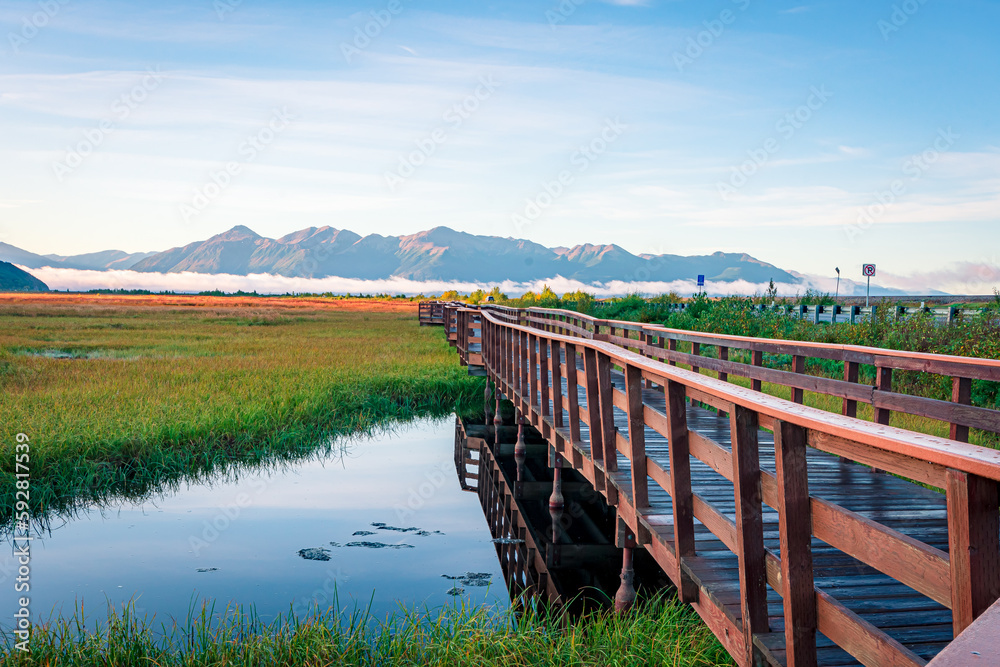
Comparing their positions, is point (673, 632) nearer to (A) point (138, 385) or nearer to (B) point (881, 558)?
(B) point (881, 558)

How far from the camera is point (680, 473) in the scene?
12.3 feet

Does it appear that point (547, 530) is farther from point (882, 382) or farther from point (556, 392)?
point (882, 382)

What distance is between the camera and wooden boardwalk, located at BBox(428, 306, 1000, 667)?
1.63 meters

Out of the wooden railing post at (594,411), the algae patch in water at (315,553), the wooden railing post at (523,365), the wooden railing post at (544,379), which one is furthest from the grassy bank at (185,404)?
the wooden railing post at (594,411)

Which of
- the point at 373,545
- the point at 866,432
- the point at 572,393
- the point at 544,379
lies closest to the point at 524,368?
the point at 544,379

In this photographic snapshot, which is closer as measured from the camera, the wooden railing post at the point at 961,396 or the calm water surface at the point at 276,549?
the wooden railing post at the point at 961,396

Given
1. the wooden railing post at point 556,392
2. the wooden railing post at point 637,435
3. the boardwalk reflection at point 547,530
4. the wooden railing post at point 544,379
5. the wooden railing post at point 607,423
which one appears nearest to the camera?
the wooden railing post at point 637,435

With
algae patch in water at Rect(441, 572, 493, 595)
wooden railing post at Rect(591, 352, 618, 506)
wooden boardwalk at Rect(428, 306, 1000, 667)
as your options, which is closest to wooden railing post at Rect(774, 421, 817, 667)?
wooden boardwalk at Rect(428, 306, 1000, 667)

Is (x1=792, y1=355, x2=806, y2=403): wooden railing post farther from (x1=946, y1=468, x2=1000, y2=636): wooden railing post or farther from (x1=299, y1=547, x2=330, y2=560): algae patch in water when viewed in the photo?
(x1=299, y1=547, x2=330, y2=560): algae patch in water

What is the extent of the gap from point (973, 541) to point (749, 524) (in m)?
1.38

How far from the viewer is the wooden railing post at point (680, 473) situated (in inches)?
143

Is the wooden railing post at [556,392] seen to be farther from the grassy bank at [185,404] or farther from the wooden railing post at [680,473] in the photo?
the grassy bank at [185,404]

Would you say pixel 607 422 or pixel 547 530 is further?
pixel 547 530

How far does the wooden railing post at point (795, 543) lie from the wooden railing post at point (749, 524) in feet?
0.89
